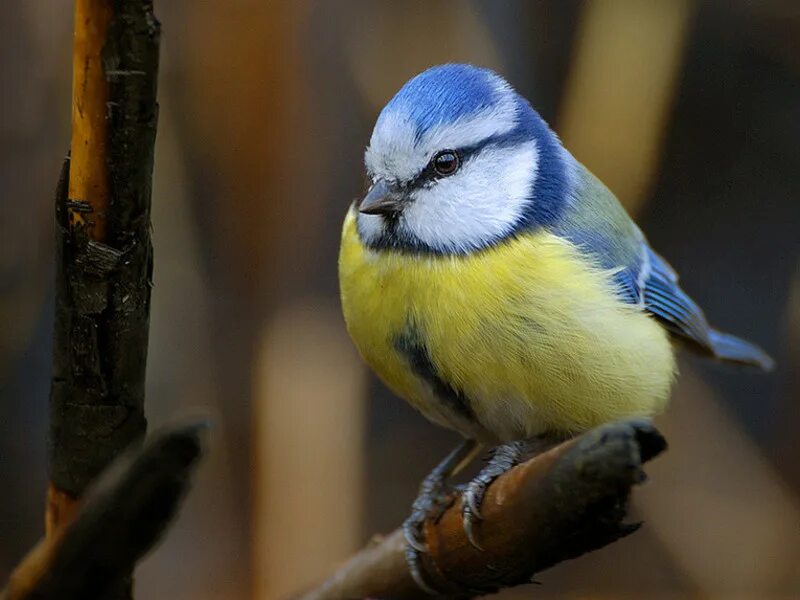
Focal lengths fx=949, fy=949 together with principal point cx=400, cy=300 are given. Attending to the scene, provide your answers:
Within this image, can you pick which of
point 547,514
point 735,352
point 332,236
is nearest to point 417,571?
point 547,514

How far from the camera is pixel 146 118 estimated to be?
508 mm

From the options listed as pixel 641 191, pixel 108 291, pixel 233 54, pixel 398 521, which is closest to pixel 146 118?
pixel 108 291

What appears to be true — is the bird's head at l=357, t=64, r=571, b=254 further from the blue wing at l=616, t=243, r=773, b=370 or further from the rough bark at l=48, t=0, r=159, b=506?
the rough bark at l=48, t=0, r=159, b=506

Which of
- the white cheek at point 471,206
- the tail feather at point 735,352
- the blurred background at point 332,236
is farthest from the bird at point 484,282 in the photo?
the blurred background at point 332,236

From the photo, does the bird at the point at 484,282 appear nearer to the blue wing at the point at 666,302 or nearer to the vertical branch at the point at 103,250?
the blue wing at the point at 666,302

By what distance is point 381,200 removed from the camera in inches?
32.3

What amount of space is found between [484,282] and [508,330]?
47 millimetres

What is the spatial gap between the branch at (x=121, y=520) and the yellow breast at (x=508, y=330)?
36 cm

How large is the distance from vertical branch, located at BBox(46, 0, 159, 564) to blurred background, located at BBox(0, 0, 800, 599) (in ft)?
2.87

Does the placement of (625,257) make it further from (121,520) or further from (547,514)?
(121,520)

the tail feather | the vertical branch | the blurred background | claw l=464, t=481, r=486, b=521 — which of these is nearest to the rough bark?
the vertical branch

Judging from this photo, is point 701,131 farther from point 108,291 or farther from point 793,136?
point 108,291

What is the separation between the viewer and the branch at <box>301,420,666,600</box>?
0.50 meters

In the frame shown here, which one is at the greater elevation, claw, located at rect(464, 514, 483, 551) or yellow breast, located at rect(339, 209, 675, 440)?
yellow breast, located at rect(339, 209, 675, 440)
